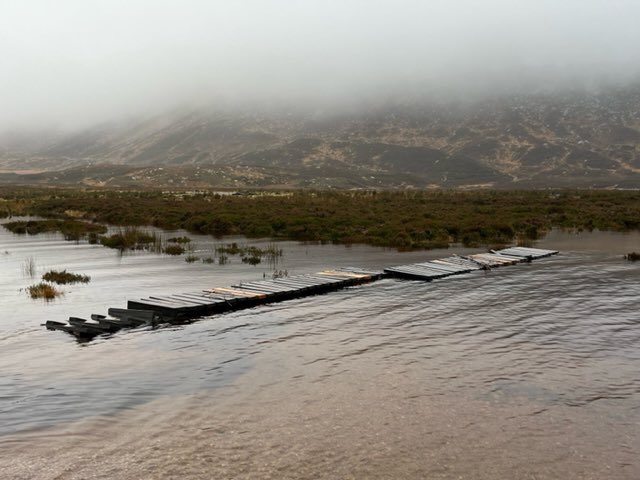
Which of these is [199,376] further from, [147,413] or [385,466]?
[385,466]

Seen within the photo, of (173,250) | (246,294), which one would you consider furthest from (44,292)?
(173,250)

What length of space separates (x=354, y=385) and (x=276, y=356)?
11.9ft

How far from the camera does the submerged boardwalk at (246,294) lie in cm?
2334

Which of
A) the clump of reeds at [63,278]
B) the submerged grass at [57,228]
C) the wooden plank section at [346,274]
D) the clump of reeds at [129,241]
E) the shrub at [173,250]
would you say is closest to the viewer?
the clump of reeds at [63,278]

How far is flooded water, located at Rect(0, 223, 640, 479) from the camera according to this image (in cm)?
1297

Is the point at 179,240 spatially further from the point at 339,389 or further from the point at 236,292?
the point at 339,389

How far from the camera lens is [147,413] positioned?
15.3 meters

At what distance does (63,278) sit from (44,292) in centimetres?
372

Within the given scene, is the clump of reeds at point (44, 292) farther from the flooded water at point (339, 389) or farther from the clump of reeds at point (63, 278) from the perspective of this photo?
the clump of reeds at point (63, 278)

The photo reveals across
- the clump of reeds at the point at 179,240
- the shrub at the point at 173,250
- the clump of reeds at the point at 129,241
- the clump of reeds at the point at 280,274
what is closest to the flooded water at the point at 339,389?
the clump of reeds at the point at 280,274

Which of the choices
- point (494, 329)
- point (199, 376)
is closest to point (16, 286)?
point (199, 376)

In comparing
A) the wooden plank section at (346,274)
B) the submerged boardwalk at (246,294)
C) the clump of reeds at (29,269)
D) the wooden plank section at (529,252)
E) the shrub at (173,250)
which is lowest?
the submerged boardwalk at (246,294)

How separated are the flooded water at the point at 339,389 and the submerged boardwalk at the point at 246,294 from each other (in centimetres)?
96

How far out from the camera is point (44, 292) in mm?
29172
